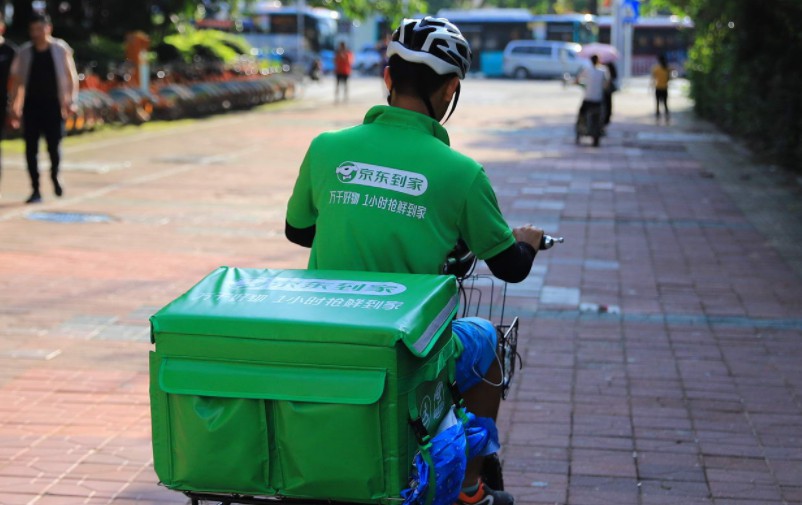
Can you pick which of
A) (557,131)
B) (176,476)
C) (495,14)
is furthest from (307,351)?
(495,14)

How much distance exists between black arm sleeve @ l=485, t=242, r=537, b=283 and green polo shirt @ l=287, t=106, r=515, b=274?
0.04 meters

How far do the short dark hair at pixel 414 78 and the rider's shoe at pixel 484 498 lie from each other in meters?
1.09

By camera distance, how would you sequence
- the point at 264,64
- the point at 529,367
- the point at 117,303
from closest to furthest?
the point at 529,367
the point at 117,303
the point at 264,64

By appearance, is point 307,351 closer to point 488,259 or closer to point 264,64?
point 488,259

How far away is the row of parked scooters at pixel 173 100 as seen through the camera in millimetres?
20781

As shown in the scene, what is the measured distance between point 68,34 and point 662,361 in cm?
2376

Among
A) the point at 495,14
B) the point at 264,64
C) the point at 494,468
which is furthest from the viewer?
the point at 495,14

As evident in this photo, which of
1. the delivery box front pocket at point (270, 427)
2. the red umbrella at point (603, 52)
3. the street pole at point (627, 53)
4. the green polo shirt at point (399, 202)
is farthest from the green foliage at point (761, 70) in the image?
the street pole at point (627, 53)

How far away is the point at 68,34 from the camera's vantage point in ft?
90.7

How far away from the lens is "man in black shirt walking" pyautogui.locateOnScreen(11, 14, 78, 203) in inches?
466

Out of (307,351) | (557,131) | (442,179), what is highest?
(442,179)

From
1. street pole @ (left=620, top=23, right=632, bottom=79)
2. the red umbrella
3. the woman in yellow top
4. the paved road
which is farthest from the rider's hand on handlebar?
street pole @ (left=620, top=23, right=632, bottom=79)

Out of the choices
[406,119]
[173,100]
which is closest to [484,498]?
[406,119]

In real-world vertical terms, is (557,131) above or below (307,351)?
below
